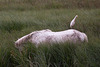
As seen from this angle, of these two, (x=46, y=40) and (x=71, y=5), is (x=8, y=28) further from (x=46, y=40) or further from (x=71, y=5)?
(x=71, y=5)

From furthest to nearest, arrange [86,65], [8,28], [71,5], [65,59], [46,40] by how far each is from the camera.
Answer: [71,5] < [8,28] < [46,40] < [65,59] < [86,65]

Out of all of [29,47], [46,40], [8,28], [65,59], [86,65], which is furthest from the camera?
[8,28]

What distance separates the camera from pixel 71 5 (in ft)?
37.1

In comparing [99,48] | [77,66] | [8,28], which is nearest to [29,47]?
[77,66]

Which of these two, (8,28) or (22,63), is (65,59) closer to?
(22,63)

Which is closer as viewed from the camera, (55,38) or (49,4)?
(55,38)

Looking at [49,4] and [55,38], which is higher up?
[49,4]

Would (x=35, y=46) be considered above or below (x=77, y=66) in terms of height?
above

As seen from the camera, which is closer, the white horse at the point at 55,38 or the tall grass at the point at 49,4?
the white horse at the point at 55,38

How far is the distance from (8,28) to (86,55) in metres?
4.48

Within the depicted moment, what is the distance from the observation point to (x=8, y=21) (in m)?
6.98

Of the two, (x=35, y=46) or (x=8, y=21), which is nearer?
(x=35, y=46)

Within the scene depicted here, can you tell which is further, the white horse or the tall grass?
the tall grass

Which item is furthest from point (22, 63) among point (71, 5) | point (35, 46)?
point (71, 5)
